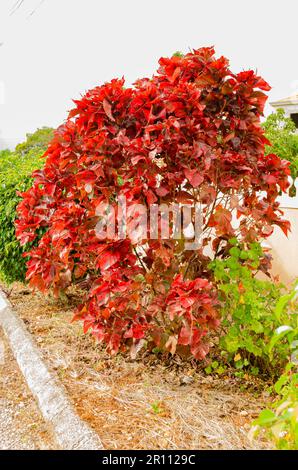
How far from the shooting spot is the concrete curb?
7.90 ft

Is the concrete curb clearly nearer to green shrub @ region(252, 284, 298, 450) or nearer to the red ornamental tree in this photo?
the red ornamental tree

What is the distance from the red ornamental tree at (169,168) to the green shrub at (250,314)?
0.48ft

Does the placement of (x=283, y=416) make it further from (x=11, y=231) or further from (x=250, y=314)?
(x=11, y=231)

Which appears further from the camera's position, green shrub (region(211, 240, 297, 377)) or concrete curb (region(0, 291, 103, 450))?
green shrub (region(211, 240, 297, 377))

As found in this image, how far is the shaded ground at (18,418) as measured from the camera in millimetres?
2629

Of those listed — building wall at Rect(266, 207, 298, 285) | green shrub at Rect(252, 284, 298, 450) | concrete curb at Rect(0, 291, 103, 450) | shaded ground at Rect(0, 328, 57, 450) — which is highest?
building wall at Rect(266, 207, 298, 285)

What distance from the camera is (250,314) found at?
2.88 m

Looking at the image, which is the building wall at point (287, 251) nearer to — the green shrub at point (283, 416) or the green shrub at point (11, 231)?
the green shrub at point (283, 416)

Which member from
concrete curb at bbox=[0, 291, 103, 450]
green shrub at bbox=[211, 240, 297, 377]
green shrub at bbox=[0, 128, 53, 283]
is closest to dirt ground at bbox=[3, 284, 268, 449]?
concrete curb at bbox=[0, 291, 103, 450]

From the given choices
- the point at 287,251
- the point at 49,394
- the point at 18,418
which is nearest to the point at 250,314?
the point at 49,394

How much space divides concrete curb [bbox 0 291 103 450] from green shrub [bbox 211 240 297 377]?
942 millimetres

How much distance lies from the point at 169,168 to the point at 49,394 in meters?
1.46

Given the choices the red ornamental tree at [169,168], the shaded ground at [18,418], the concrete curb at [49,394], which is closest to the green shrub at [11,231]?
the concrete curb at [49,394]
